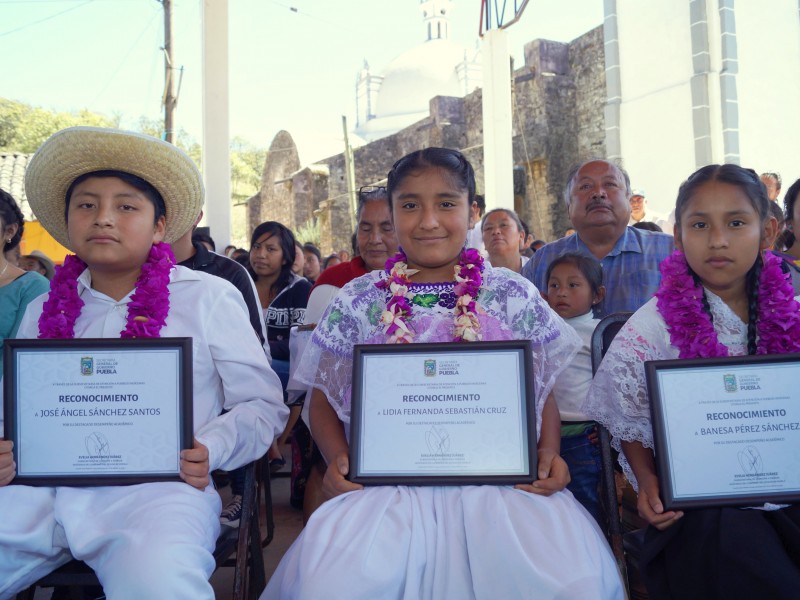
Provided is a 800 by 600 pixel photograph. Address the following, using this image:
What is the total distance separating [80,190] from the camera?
2.51 m

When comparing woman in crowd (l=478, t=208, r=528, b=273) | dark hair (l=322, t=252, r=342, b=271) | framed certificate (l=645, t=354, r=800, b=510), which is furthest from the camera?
dark hair (l=322, t=252, r=342, b=271)

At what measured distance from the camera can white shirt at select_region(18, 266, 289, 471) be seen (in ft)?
8.04

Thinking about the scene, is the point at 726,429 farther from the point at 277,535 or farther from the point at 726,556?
the point at 277,535

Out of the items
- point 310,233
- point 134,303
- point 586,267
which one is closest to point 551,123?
point 310,233

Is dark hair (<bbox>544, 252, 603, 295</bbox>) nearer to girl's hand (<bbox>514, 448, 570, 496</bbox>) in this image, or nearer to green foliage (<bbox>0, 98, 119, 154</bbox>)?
girl's hand (<bbox>514, 448, 570, 496</bbox>)

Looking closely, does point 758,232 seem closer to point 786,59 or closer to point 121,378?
point 121,378

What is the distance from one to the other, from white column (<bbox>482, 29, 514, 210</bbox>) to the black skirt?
28.5ft

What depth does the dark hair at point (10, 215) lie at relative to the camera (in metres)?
3.35

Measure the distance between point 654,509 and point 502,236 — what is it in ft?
11.5

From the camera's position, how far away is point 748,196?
2.30 m

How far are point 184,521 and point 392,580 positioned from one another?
2.08ft

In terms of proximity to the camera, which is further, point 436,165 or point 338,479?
point 436,165

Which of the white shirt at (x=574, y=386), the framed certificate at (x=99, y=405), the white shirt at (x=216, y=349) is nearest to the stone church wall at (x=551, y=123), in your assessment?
the white shirt at (x=574, y=386)

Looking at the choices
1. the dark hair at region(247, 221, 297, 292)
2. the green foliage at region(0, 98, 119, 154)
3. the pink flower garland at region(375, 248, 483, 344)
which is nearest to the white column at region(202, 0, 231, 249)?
the dark hair at region(247, 221, 297, 292)
